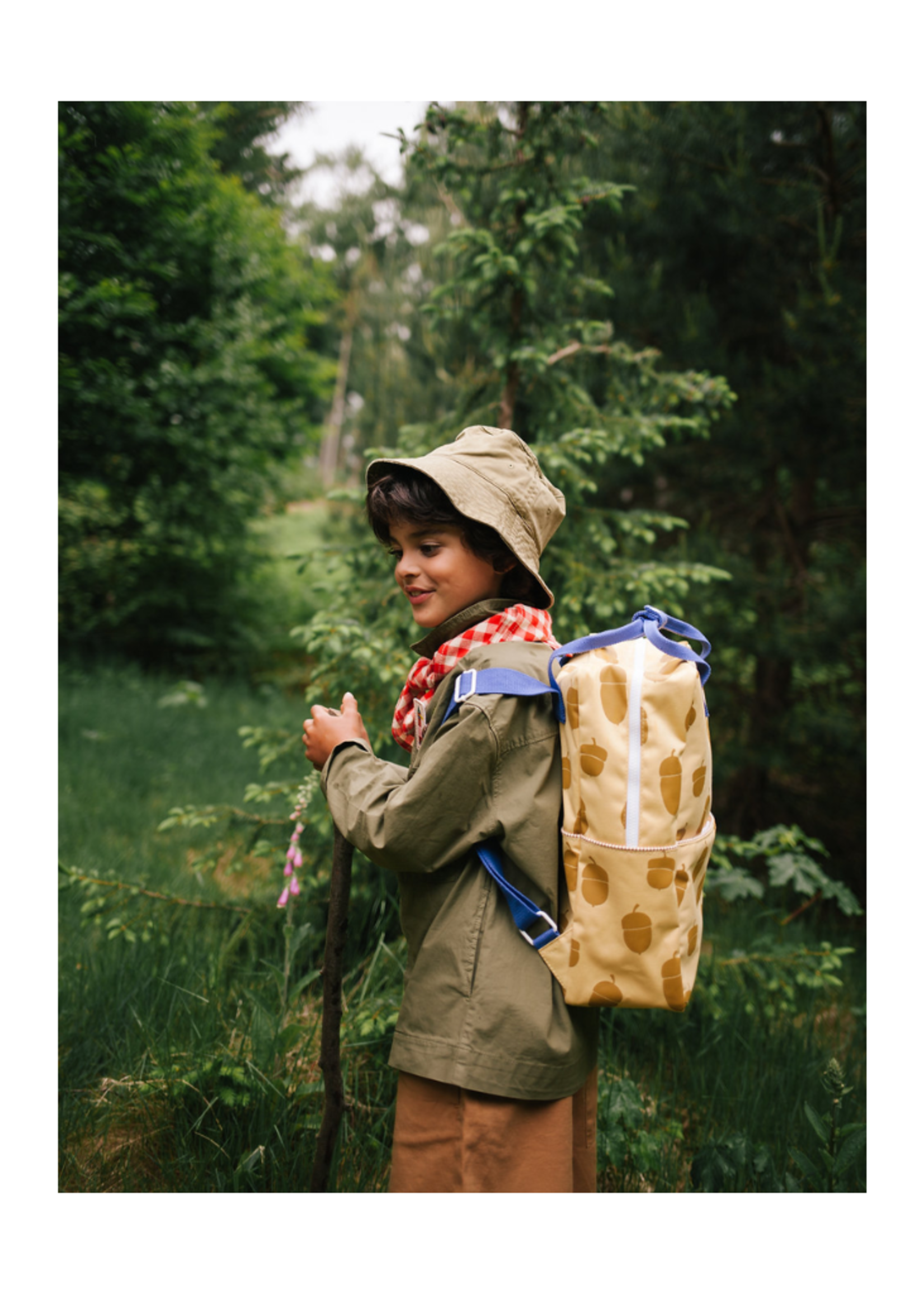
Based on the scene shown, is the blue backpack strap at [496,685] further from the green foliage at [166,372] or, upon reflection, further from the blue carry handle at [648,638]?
the green foliage at [166,372]

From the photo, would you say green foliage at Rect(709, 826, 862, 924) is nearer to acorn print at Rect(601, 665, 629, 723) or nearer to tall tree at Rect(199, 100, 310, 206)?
acorn print at Rect(601, 665, 629, 723)

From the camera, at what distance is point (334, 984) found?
1.68 meters

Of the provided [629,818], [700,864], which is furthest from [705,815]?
[629,818]

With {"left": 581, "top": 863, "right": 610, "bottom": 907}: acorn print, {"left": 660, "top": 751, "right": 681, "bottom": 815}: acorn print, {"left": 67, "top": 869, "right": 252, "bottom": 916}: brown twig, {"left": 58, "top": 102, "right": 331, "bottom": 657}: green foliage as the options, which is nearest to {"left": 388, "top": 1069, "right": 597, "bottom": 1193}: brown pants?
{"left": 581, "top": 863, "right": 610, "bottom": 907}: acorn print

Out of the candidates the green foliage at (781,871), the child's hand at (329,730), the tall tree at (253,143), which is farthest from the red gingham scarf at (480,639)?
the tall tree at (253,143)

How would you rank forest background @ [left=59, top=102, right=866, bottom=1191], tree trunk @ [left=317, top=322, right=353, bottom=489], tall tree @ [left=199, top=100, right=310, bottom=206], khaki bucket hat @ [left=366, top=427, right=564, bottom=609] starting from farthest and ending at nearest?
tree trunk @ [left=317, top=322, right=353, bottom=489], tall tree @ [left=199, top=100, right=310, bottom=206], forest background @ [left=59, top=102, right=866, bottom=1191], khaki bucket hat @ [left=366, top=427, right=564, bottom=609]

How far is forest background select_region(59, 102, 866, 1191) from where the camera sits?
7.95 feet

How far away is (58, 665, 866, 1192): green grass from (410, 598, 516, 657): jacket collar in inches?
37.6

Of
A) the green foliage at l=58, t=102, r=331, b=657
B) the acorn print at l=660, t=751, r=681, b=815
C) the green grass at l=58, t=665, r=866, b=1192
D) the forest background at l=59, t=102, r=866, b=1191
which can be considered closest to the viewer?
the acorn print at l=660, t=751, r=681, b=815

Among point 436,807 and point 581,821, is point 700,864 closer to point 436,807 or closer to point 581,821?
point 581,821

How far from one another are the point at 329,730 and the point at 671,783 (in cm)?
70

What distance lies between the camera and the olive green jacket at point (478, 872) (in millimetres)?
1458

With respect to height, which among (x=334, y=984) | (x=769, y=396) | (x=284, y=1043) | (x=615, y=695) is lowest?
(x=284, y=1043)

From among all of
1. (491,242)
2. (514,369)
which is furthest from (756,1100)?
(491,242)
